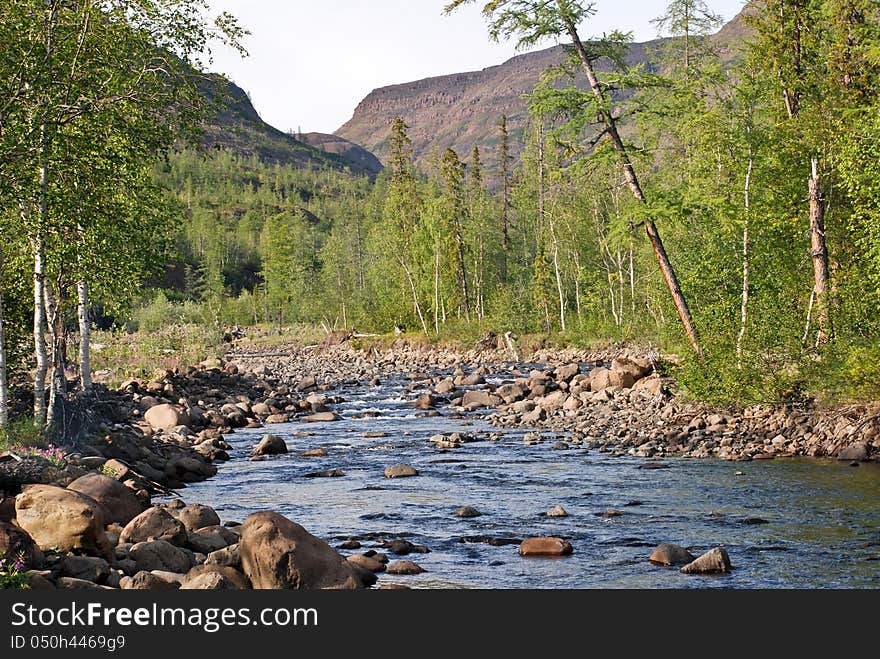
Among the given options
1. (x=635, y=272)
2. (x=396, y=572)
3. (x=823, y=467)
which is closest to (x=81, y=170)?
(x=396, y=572)

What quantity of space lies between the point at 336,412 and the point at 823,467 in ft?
59.3

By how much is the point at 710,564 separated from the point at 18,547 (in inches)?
319

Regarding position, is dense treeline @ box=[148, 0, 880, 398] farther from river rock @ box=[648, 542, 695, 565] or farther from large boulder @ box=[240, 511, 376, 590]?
large boulder @ box=[240, 511, 376, 590]

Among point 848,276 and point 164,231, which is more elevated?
point 164,231

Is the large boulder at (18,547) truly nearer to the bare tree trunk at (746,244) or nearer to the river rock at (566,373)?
the bare tree trunk at (746,244)

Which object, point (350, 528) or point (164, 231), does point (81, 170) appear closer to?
point (164, 231)

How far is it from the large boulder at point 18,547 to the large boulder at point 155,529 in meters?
2.03

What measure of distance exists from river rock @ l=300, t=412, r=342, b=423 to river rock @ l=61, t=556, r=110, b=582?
63.5 ft

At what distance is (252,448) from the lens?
22.7 meters

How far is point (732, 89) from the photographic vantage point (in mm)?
23984

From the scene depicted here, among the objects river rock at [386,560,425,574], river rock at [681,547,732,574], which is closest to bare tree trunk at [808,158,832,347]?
river rock at [681,547,732,574]

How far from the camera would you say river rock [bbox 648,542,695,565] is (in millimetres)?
10914

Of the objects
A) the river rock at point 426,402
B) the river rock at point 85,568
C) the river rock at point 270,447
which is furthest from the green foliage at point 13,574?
the river rock at point 426,402

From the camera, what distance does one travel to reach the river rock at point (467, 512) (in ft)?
46.9
